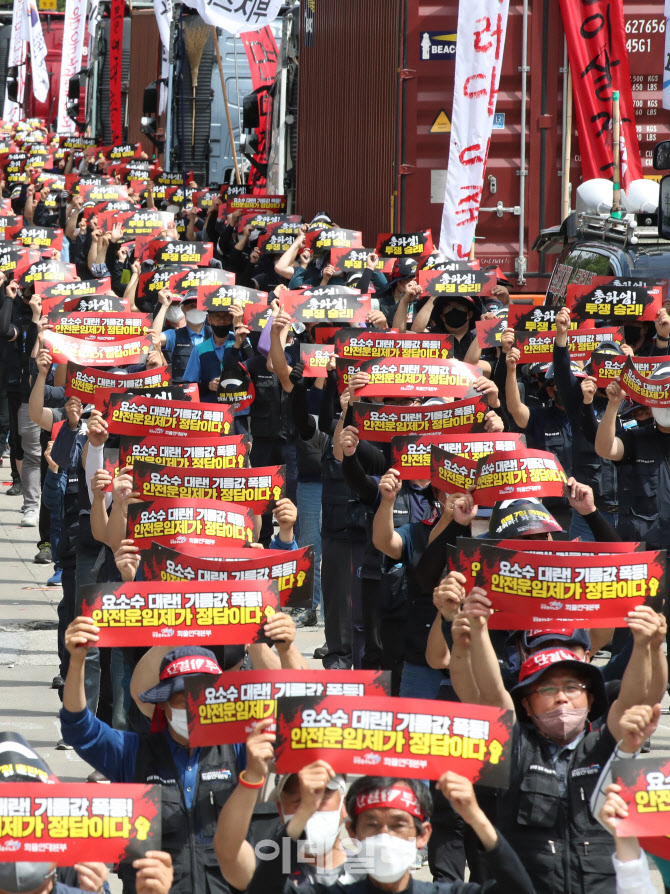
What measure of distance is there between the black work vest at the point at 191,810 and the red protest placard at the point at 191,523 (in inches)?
57.5

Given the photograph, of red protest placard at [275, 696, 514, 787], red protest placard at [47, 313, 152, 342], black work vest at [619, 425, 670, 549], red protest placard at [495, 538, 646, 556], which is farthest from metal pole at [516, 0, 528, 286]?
red protest placard at [275, 696, 514, 787]

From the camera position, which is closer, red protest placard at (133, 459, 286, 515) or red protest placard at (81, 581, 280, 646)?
red protest placard at (81, 581, 280, 646)

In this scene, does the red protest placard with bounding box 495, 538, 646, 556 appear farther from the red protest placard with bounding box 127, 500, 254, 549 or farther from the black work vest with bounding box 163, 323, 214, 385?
the black work vest with bounding box 163, 323, 214, 385

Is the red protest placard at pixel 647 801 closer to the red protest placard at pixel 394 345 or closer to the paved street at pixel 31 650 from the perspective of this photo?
the paved street at pixel 31 650

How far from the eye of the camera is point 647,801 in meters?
3.96

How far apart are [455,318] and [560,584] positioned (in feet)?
18.2

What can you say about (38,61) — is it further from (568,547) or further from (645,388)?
(568,547)

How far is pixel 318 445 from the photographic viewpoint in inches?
381

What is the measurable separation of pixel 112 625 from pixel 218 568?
71 cm

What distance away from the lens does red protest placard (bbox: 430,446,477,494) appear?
6.66m

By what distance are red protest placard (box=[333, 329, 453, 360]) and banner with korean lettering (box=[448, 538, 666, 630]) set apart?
3.86 meters

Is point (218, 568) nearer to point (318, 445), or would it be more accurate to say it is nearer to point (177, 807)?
point (177, 807)

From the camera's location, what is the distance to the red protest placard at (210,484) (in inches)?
280

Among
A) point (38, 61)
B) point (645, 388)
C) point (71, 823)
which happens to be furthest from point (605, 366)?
point (38, 61)
